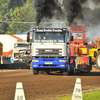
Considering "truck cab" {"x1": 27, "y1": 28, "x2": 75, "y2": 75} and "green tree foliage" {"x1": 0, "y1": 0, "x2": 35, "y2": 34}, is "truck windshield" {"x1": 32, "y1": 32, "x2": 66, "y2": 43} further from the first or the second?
"green tree foliage" {"x1": 0, "y1": 0, "x2": 35, "y2": 34}

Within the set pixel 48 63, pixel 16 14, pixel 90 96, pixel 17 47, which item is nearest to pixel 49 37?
pixel 48 63

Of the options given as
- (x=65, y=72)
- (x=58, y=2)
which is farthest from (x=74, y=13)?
(x=65, y=72)

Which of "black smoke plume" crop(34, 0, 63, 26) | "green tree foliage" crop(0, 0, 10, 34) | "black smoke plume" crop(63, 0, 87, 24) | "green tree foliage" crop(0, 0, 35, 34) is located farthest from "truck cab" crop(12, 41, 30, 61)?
"green tree foliage" crop(0, 0, 10, 34)

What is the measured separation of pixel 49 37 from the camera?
1869cm

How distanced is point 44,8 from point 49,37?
11516 millimetres

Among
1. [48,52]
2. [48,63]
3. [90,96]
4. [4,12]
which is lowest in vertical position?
[90,96]

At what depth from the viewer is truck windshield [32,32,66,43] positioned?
18.6 m

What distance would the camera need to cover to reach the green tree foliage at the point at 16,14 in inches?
3504

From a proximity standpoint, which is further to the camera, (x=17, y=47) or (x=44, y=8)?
(x=17, y=47)

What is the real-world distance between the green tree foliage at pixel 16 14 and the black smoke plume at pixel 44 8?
184 feet

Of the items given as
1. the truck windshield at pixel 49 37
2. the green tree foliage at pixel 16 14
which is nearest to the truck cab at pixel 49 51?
the truck windshield at pixel 49 37

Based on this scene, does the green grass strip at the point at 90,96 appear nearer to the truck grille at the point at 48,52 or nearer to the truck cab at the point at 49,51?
the truck cab at the point at 49,51

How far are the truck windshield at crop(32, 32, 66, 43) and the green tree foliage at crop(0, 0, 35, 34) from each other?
69.8m

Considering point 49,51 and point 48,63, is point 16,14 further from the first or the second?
point 48,63
